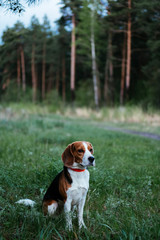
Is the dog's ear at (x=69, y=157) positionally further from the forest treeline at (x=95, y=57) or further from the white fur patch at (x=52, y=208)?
the forest treeline at (x=95, y=57)

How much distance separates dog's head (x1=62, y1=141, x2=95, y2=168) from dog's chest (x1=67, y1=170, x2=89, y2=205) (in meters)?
0.11

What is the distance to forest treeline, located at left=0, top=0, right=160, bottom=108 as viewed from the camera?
19156 millimetres

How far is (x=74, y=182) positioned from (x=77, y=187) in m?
0.06

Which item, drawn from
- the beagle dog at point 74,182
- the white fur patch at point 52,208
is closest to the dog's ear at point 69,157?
the beagle dog at point 74,182

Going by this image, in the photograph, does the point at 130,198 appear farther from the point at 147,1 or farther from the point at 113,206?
the point at 147,1

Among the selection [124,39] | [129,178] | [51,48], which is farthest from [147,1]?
[51,48]

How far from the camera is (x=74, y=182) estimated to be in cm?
233

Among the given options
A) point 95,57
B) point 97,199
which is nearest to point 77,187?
point 97,199

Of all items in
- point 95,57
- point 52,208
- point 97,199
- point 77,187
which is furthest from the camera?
point 95,57

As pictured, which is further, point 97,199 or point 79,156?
point 97,199

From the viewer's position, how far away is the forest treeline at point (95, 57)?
19156 millimetres

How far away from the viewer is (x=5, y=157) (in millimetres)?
4859

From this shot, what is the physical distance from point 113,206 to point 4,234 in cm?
127

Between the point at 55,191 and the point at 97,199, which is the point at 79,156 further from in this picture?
the point at 97,199
